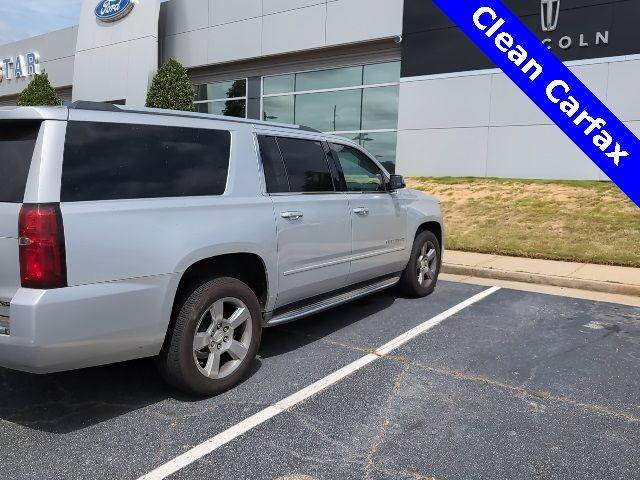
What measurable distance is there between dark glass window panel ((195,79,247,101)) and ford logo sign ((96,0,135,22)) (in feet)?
13.5

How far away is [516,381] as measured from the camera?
4.12 m

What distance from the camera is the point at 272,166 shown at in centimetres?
433

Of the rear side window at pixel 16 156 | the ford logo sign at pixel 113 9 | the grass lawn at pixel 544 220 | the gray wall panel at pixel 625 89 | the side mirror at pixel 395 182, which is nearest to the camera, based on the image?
the rear side window at pixel 16 156

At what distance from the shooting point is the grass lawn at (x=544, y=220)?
8906mm

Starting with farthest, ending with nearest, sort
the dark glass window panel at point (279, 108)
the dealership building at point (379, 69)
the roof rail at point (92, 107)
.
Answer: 1. the dark glass window panel at point (279, 108)
2. the dealership building at point (379, 69)
3. the roof rail at point (92, 107)

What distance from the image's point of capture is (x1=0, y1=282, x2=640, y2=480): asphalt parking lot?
2.93m

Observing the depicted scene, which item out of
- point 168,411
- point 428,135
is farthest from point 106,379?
point 428,135

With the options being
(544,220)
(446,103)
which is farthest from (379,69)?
(544,220)

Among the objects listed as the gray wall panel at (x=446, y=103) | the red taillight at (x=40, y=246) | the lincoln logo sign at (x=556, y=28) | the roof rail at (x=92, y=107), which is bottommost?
the red taillight at (x=40, y=246)

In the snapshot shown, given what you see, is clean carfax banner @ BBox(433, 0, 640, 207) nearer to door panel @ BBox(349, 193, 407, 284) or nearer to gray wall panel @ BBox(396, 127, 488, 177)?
door panel @ BBox(349, 193, 407, 284)

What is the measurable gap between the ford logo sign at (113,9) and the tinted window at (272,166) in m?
21.3

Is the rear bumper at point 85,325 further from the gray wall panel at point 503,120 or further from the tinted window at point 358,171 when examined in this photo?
the gray wall panel at point 503,120

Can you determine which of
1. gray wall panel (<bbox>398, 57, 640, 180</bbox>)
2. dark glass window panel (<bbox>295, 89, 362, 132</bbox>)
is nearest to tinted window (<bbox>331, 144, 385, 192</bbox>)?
gray wall panel (<bbox>398, 57, 640, 180</bbox>)

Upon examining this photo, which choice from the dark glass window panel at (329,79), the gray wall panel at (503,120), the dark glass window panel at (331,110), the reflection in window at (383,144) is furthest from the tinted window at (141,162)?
the dark glass window panel at (329,79)
